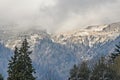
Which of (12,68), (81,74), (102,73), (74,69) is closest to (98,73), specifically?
(102,73)

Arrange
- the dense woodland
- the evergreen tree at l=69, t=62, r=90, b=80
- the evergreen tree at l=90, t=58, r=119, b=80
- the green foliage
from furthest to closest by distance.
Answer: the evergreen tree at l=69, t=62, r=90, b=80
the evergreen tree at l=90, t=58, r=119, b=80
the dense woodland
the green foliage

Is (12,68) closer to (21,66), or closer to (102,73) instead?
(21,66)

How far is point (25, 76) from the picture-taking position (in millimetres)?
37781

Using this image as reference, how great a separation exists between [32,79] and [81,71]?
794 inches

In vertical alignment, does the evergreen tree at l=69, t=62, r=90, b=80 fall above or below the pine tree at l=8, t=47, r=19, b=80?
below

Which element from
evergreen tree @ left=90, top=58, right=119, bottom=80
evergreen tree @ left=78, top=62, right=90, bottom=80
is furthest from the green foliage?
evergreen tree @ left=78, top=62, right=90, bottom=80

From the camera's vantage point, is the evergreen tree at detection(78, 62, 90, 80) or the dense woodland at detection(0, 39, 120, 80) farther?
the evergreen tree at detection(78, 62, 90, 80)

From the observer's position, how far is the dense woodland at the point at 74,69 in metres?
38.2

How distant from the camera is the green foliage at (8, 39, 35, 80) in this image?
3779 centimetres

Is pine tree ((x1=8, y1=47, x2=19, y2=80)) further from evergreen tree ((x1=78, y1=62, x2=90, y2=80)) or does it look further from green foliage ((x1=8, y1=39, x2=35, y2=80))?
evergreen tree ((x1=78, y1=62, x2=90, y2=80))

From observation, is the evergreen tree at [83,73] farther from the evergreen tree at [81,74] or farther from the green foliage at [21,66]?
the green foliage at [21,66]

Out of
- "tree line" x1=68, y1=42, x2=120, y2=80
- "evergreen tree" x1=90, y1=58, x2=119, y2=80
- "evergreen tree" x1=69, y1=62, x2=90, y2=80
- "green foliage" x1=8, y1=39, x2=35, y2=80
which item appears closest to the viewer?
"green foliage" x1=8, y1=39, x2=35, y2=80

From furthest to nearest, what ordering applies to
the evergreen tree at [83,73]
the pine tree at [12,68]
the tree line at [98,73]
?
the evergreen tree at [83,73]
the tree line at [98,73]
the pine tree at [12,68]

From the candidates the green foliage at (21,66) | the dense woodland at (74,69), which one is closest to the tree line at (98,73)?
the dense woodland at (74,69)
